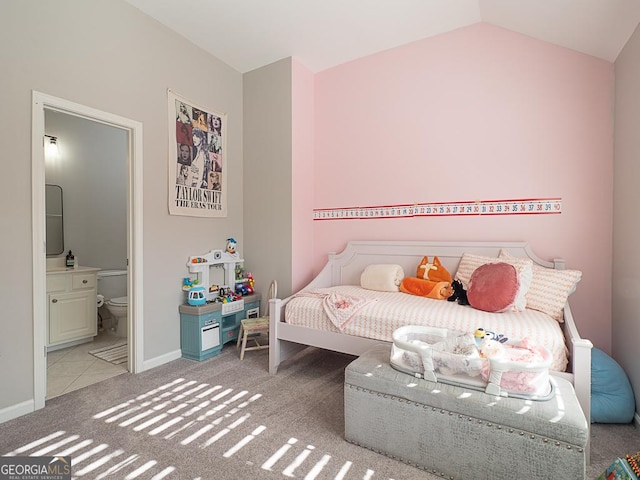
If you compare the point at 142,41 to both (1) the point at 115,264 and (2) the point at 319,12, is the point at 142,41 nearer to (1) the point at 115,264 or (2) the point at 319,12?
(2) the point at 319,12

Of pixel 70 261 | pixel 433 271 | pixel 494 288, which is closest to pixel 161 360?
pixel 70 261

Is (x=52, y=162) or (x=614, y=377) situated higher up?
(x=52, y=162)

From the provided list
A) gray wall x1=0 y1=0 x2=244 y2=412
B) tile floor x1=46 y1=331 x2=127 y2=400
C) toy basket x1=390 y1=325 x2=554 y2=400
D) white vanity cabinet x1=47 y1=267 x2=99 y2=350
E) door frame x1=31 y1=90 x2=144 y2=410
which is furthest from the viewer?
white vanity cabinet x1=47 y1=267 x2=99 y2=350

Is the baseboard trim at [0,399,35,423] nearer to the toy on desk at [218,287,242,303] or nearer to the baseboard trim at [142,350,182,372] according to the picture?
the baseboard trim at [142,350,182,372]

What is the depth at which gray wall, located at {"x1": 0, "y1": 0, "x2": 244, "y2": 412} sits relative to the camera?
2.04m

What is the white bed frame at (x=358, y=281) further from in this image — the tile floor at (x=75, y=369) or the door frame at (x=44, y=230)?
the tile floor at (x=75, y=369)

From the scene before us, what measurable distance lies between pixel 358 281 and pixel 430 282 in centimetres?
81

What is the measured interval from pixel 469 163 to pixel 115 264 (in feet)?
14.3

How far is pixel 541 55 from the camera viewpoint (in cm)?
254

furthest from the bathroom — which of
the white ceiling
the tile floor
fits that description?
the white ceiling

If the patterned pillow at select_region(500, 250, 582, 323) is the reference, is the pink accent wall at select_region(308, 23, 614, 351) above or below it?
above

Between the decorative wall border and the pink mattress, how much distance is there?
82 centimetres

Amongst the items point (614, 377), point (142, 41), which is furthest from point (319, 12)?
point (614, 377)

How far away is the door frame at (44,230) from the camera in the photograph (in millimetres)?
2141
